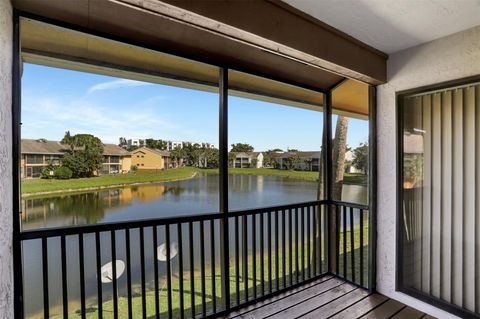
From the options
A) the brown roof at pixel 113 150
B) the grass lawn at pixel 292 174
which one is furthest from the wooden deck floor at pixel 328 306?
the brown roof at pixel 113 150

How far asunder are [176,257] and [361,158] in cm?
229

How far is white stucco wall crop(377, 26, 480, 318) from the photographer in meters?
2.16

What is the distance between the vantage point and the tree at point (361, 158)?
287cm

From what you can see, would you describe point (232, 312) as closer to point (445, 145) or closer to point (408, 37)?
point (445, 145)

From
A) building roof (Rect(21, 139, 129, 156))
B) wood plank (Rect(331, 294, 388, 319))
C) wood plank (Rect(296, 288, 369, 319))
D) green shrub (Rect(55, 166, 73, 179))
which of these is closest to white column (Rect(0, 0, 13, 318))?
building roof (Rect(21, 139, 129, 156))

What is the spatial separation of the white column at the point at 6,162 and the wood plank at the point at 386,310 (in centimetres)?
270

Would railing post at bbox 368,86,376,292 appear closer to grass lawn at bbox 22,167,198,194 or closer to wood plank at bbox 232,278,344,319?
wood plank at bbox 232,278,344,319

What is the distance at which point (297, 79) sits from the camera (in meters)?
2.92

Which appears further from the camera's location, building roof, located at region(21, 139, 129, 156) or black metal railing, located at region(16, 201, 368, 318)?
black metal railing, located at region(16, 201, 368, 318)

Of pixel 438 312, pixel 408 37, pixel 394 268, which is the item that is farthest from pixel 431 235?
pixel 408 37

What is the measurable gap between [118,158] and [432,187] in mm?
2834

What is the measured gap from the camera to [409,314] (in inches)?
93.0

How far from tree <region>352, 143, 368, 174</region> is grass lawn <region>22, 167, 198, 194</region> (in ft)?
6.24

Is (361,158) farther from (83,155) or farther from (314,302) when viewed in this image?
(83,155)
